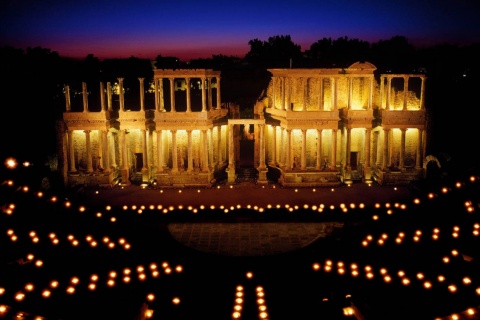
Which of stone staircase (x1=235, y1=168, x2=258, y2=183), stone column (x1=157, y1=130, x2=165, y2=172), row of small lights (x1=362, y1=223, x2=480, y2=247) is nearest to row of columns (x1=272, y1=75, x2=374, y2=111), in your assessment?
stone staircase (x1=235, y1=168, x2=258, y2=183)

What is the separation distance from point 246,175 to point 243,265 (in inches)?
606

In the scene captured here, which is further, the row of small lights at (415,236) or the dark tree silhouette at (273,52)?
the dark tree silhouette at (273,52)

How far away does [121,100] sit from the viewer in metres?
33.3

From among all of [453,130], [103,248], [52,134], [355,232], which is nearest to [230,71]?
[52,134]

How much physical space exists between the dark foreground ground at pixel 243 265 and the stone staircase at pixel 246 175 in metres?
12.5

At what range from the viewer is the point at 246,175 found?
3509 cm

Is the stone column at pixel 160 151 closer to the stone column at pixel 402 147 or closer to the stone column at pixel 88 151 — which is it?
the stone column at pixel 88 151

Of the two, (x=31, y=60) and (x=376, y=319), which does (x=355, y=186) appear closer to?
(x=376, y=319)

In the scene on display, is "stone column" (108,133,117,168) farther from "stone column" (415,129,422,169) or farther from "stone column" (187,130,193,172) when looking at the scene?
"stone column" (415,129,422,169)

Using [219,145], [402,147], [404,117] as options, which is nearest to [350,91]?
[404,117]

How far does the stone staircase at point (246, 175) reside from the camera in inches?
1340

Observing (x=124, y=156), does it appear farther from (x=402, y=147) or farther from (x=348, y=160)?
(x=402, y=147)

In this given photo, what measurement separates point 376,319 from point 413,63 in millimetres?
50255

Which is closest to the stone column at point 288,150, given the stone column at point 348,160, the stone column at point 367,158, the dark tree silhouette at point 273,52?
the stone column at point 348,160
